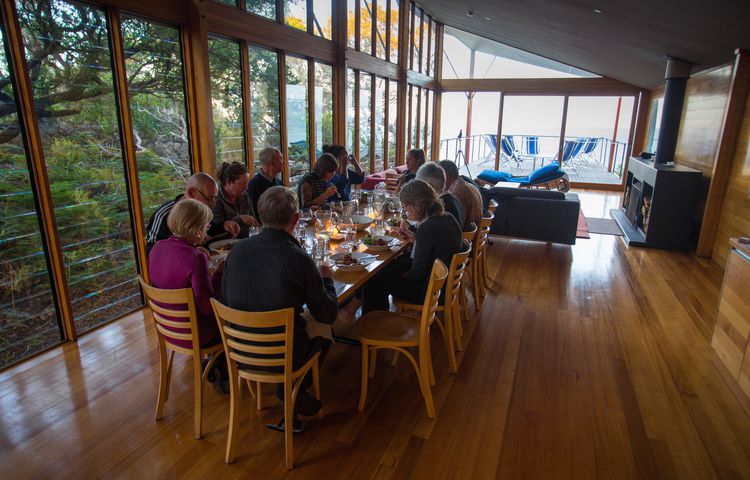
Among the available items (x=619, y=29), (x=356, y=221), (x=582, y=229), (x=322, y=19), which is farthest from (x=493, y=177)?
(x=356, y=221)

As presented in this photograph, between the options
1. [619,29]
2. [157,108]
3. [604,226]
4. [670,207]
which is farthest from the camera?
[604,226]

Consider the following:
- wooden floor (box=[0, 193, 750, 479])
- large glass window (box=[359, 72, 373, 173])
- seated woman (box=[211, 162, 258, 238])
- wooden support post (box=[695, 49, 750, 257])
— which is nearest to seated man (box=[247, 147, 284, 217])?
seated woman (box=[211, 162, 258, 238])

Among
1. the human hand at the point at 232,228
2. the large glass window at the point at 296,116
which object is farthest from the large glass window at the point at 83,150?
the large glass window at the point at 296,116

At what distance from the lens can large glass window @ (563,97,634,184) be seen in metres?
11.2

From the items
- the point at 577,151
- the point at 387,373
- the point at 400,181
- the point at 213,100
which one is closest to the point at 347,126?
the point at 400,181

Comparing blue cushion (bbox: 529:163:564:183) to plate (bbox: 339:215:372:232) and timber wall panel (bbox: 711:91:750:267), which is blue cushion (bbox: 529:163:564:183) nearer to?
timber wall panel (bbox: 711:91:750:267)

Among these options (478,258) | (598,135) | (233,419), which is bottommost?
(233,419)

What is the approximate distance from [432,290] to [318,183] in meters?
2.31

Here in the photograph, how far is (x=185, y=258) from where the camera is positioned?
213 cm

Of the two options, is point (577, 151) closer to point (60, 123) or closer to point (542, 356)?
point (542, 356)

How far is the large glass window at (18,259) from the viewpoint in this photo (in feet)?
8.97

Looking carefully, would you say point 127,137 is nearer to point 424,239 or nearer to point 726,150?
point 424,239

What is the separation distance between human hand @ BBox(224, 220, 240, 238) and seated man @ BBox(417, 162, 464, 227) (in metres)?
1.45

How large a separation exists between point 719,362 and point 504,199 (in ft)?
10.4
